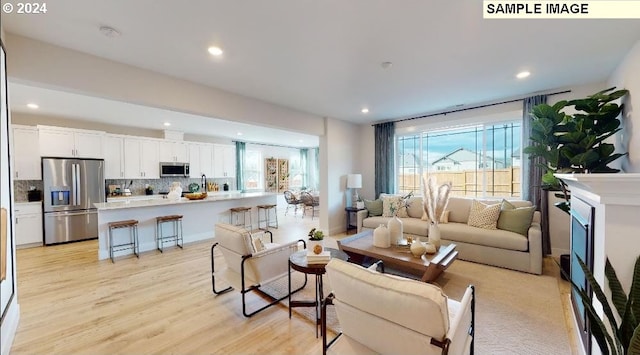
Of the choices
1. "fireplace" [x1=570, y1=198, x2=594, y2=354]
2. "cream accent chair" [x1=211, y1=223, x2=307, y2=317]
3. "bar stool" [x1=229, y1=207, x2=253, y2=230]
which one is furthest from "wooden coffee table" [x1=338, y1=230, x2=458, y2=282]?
"bar stool" [x1=229, y1=207, x2=253, y2=230]

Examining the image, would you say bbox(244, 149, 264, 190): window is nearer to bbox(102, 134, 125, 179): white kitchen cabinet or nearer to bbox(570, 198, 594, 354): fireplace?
bbox(102, 134, 125, 179): white kitchen cabinet

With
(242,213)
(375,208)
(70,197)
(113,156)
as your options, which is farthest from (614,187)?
(113,156)


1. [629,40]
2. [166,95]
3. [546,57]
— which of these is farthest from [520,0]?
[166,95]

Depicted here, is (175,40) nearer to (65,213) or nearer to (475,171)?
(65,213)

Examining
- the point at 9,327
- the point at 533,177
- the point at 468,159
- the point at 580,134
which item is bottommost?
the point at 9,327

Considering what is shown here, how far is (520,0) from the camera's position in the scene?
2.03 metres

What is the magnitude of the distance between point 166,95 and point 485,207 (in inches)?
196

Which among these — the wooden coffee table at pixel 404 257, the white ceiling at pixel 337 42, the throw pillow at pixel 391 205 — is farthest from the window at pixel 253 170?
the wooden coffee table at pixel 404 257

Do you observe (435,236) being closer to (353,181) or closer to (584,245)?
(584,245)

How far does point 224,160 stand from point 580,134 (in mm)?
7929

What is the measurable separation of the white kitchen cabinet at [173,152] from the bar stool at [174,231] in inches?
105

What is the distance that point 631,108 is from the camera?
Result: 2.62 meters

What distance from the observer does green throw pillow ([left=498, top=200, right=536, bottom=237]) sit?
3637 millimetres

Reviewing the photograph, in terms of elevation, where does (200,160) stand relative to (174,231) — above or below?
above
